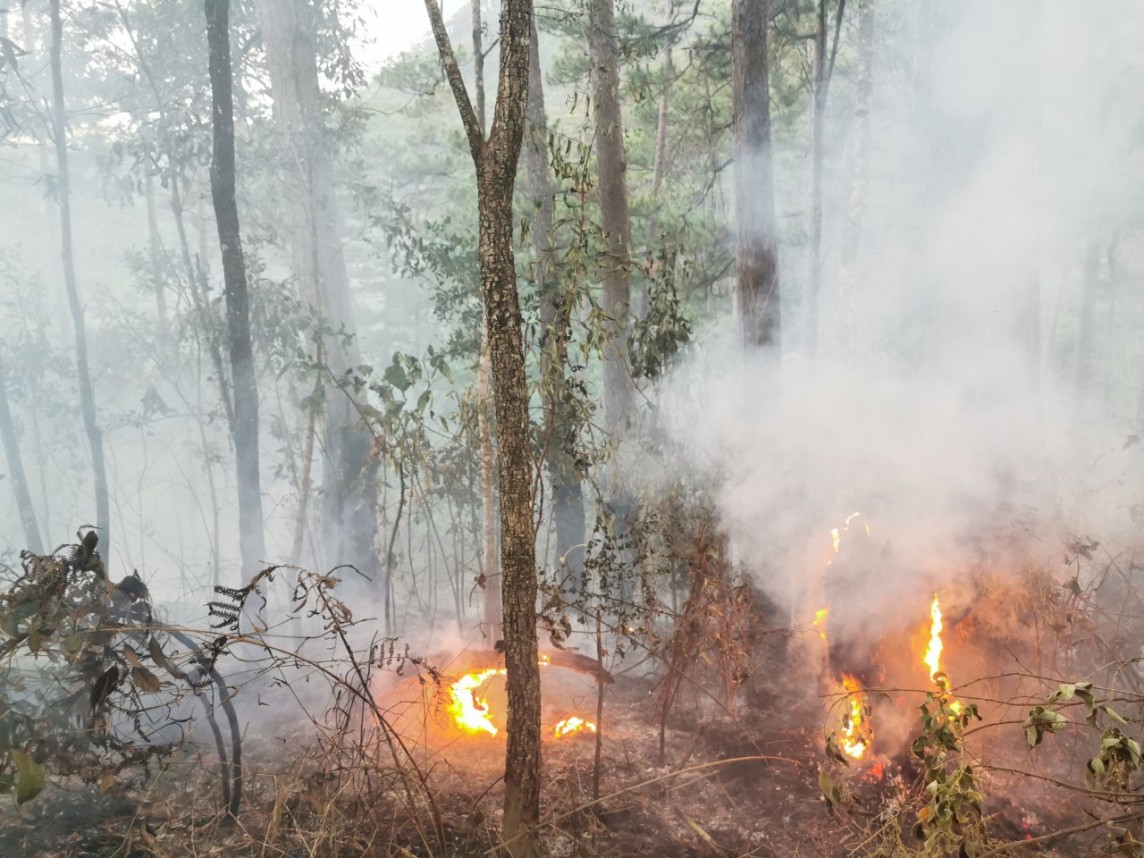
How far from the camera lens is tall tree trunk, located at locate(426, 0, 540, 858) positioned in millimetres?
3990

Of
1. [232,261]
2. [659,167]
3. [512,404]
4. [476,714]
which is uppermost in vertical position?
[659,167]

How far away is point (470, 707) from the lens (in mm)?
7129

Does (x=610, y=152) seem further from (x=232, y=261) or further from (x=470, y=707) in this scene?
(x=470, y=707)

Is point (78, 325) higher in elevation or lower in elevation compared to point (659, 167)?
lower

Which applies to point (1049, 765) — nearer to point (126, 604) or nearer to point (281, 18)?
point (126, 604)

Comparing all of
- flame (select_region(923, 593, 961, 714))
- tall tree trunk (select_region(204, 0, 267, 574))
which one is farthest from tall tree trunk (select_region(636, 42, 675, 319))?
flame (select_region(923, 593, 961, 714))

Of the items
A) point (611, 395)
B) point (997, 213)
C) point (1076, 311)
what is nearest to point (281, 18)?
point (611, 395)

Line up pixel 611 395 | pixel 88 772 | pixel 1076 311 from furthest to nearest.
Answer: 1. pixel 1076 311
2. pixel 611 395
3. pixel 88 772

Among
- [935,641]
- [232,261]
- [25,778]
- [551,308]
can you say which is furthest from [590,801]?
[232,261]

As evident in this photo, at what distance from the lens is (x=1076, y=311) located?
92.8 feet

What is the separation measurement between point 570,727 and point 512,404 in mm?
4111

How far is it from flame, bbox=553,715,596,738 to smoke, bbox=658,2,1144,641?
2557 mm

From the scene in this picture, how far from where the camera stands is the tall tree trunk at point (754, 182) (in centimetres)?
802

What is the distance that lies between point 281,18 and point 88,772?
12785 mm
